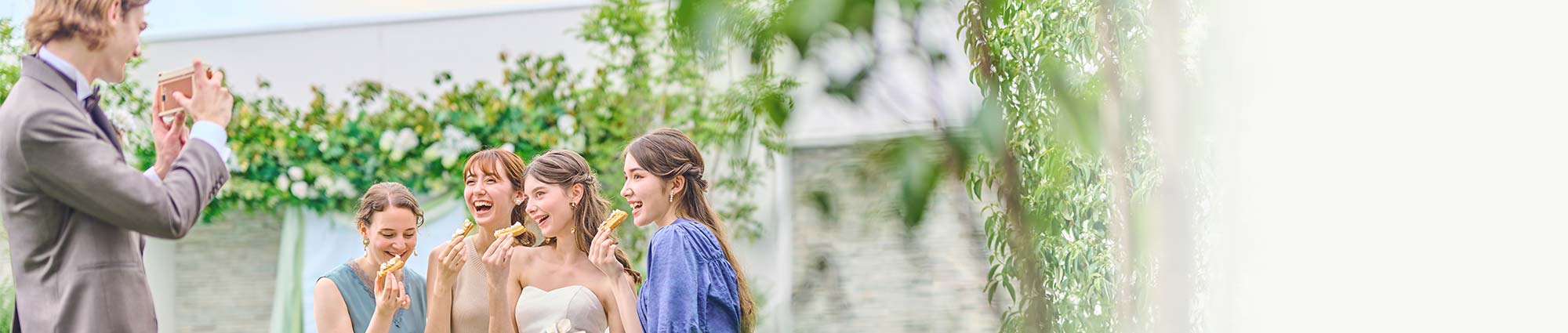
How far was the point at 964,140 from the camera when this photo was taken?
0.70 metres

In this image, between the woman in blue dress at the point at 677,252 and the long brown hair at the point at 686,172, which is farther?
the long brown hair at the point at 686,172

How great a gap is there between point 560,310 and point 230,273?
506 centimetres

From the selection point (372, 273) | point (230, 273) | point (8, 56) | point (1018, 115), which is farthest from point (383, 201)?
point (230, 273)

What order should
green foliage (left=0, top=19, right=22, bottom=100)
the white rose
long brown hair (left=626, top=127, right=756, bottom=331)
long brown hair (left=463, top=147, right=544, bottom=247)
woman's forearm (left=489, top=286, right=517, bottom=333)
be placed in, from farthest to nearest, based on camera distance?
the white rose < green foliage (left=0, top=19, right=22, bottom=100) < long brown hair (left=463, top=147, right=544, bottom=247) < woman's forearm (left=489, top=286, right=517, bottom=333) < long brown hair (left=626, top=127, right=756, bottom=331)

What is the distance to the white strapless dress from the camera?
336 centimetres

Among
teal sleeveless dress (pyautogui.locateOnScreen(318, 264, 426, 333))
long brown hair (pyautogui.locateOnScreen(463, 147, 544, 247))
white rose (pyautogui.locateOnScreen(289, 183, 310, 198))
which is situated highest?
white rose (pyautogui.locateOnScreen(289, 183, 310, 198))

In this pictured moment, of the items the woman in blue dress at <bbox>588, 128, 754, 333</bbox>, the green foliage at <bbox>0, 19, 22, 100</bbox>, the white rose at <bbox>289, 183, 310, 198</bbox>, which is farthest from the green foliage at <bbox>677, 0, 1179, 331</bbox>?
the white rose at <bbox>289, 183, 310, 198</bbox>

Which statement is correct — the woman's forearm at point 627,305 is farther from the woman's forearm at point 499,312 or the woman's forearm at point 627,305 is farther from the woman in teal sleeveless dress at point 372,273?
the woman in teal sleeveless dress at point 372,273

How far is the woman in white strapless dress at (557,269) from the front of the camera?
3.37m

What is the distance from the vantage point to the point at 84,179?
1.76 metres

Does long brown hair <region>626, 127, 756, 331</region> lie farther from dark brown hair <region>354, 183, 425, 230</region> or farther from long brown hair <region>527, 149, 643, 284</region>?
dark brown hair <region>354, 183, 425, 230</region>

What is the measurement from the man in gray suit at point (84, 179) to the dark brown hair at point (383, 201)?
161 centimetres

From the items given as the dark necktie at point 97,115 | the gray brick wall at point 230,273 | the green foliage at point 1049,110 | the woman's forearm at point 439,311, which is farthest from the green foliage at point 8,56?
the green foliage at point 1049,110

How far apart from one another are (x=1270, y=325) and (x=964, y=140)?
17 centimetres
